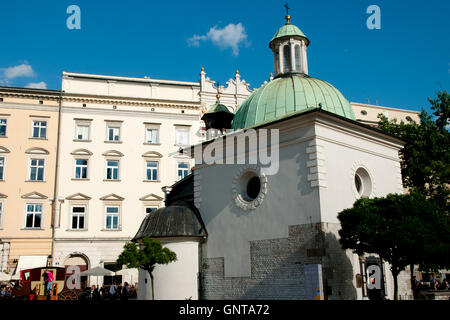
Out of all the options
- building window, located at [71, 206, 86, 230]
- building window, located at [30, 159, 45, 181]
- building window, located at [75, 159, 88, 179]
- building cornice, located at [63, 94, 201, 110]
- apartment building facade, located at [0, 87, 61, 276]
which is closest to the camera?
apartment building facade, located at [0, 87, 61, 276]

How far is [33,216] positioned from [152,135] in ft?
35.3

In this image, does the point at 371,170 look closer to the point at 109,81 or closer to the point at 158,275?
the point at 158,275

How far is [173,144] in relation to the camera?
3572cm

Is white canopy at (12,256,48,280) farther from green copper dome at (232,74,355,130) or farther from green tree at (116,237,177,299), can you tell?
green copper dome at (232,74,355,130)

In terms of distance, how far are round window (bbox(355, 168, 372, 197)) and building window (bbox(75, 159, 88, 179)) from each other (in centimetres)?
2201

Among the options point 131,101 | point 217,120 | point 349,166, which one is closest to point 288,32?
point 217,120

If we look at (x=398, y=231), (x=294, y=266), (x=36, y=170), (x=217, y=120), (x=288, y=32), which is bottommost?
(x=294, y=266)

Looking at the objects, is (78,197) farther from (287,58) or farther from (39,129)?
(287,58)

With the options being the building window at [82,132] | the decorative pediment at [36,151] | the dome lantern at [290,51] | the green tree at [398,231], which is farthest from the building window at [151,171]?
the green tree at [398,231]

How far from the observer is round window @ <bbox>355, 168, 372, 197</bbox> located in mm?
18953

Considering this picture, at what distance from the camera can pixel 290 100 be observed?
20078 millimetres

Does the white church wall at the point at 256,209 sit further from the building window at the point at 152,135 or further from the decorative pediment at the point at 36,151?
the decorative pediment at the point at 36,151

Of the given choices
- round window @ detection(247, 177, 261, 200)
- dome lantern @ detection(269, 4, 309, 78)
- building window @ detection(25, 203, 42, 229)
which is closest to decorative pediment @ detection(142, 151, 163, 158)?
building window @ detection(25, 203, 42, 229)
